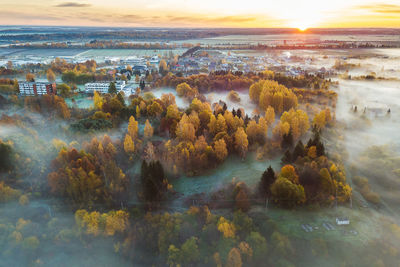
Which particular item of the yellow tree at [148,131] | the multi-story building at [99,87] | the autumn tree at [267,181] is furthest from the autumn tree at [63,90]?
the autumn tree at [267,181]

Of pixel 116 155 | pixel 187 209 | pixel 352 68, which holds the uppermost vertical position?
pixel 352 68

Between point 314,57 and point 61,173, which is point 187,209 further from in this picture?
point 314,57

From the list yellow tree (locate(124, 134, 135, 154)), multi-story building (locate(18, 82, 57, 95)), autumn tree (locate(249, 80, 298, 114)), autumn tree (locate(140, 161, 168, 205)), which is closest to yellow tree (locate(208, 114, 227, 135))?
yellow tree (locate(124, 134, 135, 154))

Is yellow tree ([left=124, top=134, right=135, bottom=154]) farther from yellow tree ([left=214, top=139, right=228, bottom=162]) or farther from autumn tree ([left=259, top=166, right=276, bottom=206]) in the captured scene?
autumn tree ([left=259, top=166, right=276, bottom=206])

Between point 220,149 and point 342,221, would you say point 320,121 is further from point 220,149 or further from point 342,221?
point 342,221

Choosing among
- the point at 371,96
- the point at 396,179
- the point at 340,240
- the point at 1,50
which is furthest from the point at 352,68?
the point at 1,50

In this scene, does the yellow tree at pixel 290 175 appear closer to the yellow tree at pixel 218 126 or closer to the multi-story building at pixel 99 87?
the yellow tree at pixel 218 126
